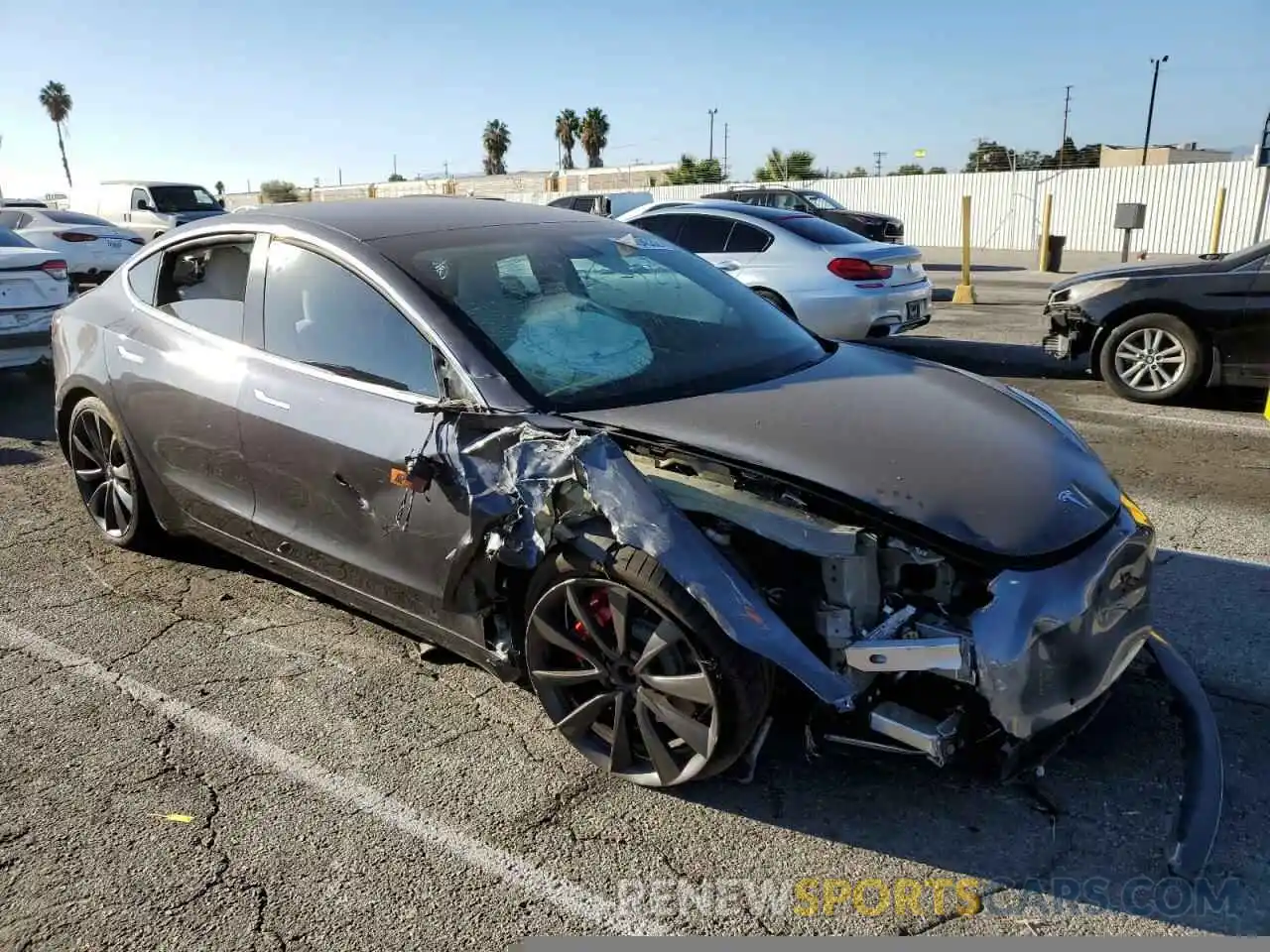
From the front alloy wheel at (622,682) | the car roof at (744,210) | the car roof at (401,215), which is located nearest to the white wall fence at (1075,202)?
the car roof at (744,210)

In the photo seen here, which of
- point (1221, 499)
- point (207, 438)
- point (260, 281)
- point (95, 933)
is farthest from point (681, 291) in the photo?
point (1221, 499)

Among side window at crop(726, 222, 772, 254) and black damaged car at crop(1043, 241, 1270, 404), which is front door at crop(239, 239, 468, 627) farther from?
side window at crop(726, 222, 772, 254)

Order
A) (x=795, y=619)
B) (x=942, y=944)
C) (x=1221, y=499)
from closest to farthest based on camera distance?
1. (x=942, y=944)
2. (x=795, y=619)
3. (x=1221, y=499)

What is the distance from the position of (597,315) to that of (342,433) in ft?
3.39

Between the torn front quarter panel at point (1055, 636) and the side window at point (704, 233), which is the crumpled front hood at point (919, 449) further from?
the side window at point (704, 233)

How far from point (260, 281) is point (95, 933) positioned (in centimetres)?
242

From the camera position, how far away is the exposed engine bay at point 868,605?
263 cm

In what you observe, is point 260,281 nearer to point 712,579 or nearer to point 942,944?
point 712,579

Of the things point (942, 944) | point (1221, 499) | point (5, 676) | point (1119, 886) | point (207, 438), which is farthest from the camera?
point (1221, 499)

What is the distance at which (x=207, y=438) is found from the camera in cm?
404

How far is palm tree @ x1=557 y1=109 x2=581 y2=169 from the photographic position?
7412 centimetres

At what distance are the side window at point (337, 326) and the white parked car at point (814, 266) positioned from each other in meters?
5.67

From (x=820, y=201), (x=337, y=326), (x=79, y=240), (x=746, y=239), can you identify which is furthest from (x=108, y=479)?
(x=820, y=201)

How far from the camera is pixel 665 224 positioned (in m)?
10.4
